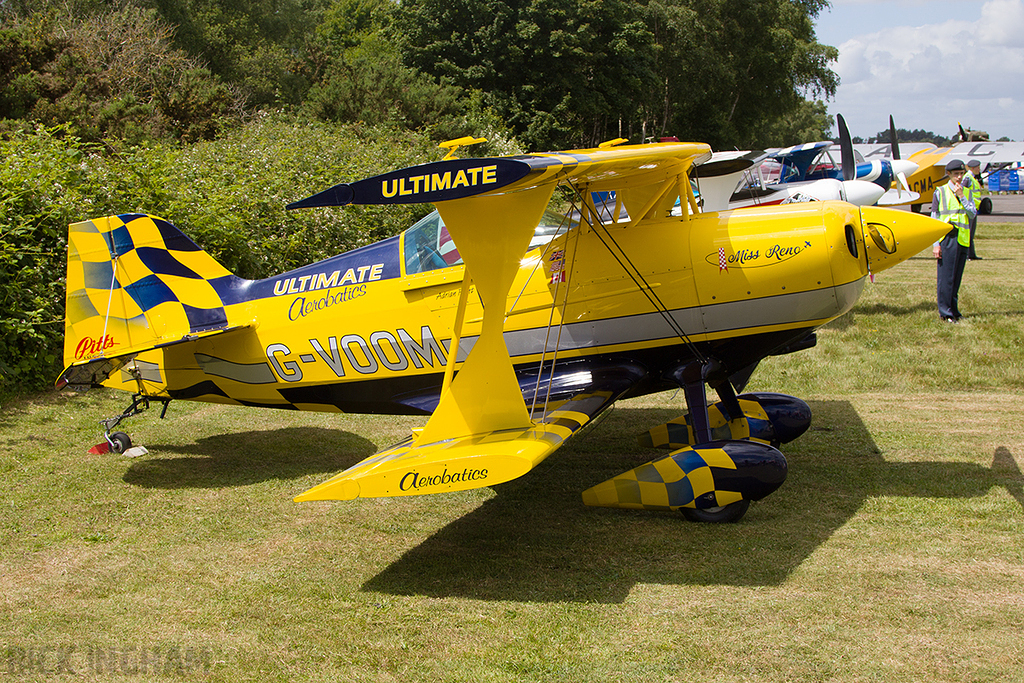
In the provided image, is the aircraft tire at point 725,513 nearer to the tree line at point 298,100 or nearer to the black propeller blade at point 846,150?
the tree line at point 298,100

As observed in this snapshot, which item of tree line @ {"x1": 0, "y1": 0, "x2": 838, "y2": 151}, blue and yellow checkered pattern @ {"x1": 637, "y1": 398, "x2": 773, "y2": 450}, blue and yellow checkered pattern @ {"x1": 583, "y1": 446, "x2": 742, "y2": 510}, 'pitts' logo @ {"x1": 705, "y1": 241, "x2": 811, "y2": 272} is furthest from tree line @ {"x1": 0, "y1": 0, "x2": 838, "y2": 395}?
'pitts' logo @ {"x1": 705, "y1": 241, "x2": 811, "y2": 272}

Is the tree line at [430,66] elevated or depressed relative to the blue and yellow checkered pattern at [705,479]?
elevated

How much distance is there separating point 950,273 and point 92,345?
1025cm

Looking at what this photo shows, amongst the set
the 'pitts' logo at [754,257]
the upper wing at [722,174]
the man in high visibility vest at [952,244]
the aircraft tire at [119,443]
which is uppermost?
the upper wing at [722,174]

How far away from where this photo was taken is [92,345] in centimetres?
627

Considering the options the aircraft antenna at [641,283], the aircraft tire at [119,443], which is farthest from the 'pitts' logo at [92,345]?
the aircraft antenna at [641,283]

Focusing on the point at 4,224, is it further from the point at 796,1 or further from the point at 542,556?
the point at 796,1

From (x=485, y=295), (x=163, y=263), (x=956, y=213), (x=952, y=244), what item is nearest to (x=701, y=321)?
(x=485, y=295)

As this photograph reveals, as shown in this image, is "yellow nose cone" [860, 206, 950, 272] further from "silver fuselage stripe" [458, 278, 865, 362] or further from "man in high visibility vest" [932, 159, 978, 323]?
"man in high visibility vest" [932, 159, 978, 323]

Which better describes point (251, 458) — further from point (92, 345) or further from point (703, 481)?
point (703, 481)

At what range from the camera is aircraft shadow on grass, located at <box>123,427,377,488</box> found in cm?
632

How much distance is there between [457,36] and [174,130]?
22445mm

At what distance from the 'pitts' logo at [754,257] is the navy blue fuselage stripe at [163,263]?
4.15 metres

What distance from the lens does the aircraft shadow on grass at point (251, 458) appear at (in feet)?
20.7
